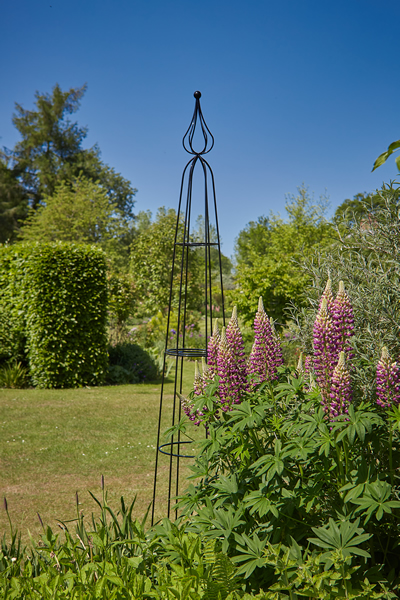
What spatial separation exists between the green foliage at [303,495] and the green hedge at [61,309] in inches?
275

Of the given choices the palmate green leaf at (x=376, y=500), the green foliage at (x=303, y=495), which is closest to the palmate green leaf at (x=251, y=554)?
the green foliage at (x=303, y=495)

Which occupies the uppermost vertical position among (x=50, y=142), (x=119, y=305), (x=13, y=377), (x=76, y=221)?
(x=50, y=142)

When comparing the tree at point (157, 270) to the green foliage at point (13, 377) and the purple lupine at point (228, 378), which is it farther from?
the purple lupine at point (228, 378)

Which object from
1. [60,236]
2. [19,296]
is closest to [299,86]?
[19,296]

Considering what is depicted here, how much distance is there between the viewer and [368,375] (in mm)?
2422

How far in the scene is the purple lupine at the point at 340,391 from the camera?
1.75 metres

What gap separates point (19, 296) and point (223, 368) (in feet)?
25.7

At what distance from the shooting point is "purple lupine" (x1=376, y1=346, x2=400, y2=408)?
1767 millimetres

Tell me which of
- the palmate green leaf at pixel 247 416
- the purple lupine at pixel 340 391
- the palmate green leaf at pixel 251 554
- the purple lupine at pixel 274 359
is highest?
the purple lupine at pixel 274 359

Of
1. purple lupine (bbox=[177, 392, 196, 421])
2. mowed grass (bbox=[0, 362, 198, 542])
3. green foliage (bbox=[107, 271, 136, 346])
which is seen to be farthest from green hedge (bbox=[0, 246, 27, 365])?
purple lupine (bbox=[177, 392, 196, 421])

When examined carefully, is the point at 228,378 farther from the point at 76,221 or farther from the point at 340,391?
the point at 76,221

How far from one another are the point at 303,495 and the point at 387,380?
62 cm

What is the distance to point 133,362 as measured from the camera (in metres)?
10.3

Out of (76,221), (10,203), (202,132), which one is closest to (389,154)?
(202,132)
